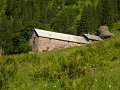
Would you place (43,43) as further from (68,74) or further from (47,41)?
(68,74)

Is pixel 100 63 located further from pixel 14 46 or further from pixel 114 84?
pixel 14 46

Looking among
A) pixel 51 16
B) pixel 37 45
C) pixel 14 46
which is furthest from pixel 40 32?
pixel 51 16

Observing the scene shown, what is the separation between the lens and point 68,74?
17.3 metres

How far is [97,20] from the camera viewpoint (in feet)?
515

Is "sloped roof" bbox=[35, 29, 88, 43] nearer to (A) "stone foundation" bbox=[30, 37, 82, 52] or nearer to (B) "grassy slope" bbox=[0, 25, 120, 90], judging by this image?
(A) "stone foundation" bbox=[30, 37, 82, 52]

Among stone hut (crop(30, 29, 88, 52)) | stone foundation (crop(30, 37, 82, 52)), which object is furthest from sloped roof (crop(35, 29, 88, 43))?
stone foundation (crop(30, 37, 82, 52))

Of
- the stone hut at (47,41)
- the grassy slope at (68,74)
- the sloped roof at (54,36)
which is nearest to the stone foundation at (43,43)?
the stone hut at (47,41)

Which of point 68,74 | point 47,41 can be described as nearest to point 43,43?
point 47,41

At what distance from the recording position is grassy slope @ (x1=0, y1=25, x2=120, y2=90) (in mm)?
15195

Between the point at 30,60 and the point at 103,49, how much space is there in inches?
197

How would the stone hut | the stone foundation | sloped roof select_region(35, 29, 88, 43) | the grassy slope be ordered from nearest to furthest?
the grassy slope, the stone foundation, the stone hut, sloped roof select_region(35, 29, 88, 43)

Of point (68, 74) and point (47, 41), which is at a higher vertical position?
point (68, 74)

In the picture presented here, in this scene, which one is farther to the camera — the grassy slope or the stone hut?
the stone hut

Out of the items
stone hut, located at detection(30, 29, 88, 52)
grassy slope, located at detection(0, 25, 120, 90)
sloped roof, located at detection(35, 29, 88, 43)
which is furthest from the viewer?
sloped roof, located at detection(35, 29, 88, 43)
